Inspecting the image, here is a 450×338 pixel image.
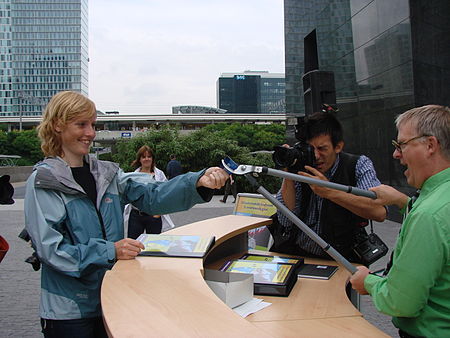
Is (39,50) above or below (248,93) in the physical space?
above

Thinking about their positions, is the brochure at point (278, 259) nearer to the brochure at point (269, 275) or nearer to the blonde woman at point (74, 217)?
the brochure at point (269, 275)

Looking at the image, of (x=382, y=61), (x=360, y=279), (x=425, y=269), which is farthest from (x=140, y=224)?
(x=382, y=61)

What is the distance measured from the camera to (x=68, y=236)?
7.54 feet

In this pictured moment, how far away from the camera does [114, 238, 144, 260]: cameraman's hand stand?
7.77ft

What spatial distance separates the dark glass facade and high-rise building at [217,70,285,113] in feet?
438

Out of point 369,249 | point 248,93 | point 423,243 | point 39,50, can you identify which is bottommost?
point 369,249

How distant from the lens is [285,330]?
2.06m

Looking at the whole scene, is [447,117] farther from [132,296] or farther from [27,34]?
[27,34]

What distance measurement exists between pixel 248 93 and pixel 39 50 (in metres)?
68.3

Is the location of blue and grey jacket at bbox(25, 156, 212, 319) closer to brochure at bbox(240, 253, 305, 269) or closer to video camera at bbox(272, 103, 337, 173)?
video camera at bbox(272, 103, 337, 173)

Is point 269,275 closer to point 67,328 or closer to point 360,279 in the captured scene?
point 360,279

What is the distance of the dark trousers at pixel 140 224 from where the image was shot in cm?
697

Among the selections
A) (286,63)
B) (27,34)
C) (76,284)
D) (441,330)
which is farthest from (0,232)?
(27,34)

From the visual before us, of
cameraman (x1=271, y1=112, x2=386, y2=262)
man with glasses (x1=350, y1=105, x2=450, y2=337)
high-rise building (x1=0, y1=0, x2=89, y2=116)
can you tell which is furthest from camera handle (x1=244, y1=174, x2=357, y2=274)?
high-rise building (x1=0, y1=0, x2=89, y2=116)
